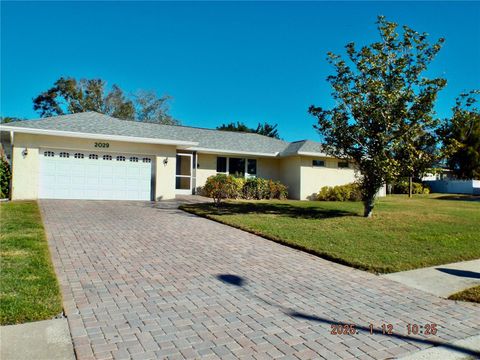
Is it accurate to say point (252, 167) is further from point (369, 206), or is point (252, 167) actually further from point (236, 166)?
point (369, 206)

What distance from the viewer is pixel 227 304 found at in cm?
501

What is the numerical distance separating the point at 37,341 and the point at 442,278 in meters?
6.46

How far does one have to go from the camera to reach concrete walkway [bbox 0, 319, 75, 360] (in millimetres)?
3443

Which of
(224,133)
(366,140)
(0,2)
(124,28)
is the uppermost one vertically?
(124,28)

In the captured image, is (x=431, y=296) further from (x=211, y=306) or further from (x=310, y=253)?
(x=211, y=306)

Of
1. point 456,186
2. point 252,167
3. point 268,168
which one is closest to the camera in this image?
point 252,167

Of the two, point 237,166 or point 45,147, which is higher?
point 45,147

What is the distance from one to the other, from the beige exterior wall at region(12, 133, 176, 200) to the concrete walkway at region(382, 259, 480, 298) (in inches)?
534

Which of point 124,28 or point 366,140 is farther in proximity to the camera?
point 124,28

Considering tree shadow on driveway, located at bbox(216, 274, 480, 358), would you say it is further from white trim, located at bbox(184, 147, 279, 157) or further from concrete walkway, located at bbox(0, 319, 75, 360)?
white trim, located at bbox(184, 147, 279, 157)

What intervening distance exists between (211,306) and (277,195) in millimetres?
17601

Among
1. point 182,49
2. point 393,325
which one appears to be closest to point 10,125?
point 182,49

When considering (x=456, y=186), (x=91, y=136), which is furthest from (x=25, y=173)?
(x=456, y=186)

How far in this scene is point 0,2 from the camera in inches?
447
